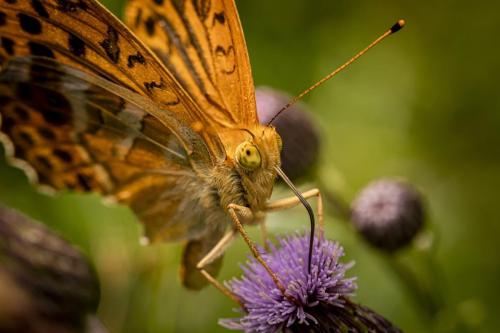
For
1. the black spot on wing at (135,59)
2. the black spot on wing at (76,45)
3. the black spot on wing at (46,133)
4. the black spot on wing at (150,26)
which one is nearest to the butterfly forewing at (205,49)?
the black spot on wing at (150,26)

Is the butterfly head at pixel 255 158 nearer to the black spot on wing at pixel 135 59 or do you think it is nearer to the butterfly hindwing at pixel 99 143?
the butterfly hindwing at pixel 99 143

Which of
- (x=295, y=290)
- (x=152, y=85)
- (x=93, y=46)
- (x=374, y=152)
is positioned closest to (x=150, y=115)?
(x=152, y=85)

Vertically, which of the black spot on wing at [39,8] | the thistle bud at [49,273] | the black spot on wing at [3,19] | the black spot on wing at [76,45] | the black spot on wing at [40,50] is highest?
the black spot on wing at [3,19]

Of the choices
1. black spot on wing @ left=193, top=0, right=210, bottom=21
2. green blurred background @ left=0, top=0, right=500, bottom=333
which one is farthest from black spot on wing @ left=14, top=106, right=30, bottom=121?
green blurred background @ left=0, top=0, right=500, bottom=333

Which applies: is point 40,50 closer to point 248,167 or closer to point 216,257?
point 248,167

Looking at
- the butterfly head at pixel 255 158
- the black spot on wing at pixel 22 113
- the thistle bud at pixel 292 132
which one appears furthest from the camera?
the thistle bud at pixel 292 132

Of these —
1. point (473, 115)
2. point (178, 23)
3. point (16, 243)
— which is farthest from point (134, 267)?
point (473, 115)
